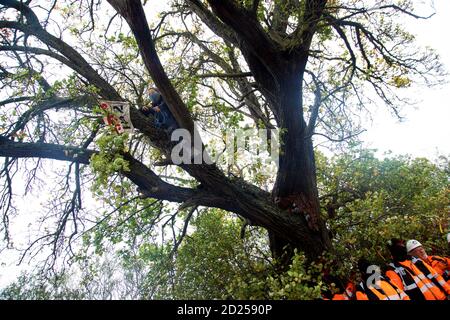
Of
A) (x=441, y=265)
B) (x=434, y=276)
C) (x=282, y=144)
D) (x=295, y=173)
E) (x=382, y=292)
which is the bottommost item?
(x=382, y=292)

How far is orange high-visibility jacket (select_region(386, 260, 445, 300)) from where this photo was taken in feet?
11.7

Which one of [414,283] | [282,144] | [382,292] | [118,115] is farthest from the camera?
[282,144]

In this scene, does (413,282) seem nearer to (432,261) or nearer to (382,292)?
(382,292)

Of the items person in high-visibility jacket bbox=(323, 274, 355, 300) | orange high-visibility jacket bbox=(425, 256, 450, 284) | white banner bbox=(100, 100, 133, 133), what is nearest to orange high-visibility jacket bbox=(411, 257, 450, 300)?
orange high-visibility jacket bbox=(425, 256, 450, 284)

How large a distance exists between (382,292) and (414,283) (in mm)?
477

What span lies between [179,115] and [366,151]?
4846 millimetres

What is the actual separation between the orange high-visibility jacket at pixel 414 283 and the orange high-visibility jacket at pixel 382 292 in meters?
0.10

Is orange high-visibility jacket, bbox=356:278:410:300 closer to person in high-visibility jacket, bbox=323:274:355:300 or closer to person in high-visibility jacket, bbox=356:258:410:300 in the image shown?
person in high-visibility jacket, bbox=356:258:410:300

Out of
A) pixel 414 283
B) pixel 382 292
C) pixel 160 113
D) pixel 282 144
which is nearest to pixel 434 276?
pixel 414 283

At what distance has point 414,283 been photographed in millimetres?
3611

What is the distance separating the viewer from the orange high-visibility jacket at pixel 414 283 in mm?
3558

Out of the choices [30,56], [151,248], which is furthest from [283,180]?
[30,56]

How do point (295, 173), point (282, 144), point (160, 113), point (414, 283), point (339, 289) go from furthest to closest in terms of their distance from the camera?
point (295, 173)
point (282, 144)
point (160, 113)
point (339, 289)
point (414, 283)
